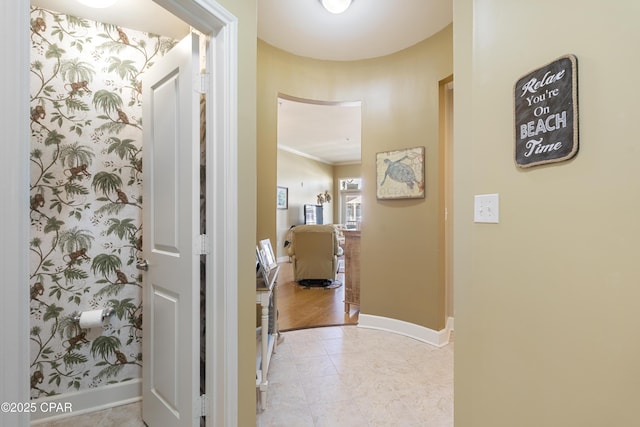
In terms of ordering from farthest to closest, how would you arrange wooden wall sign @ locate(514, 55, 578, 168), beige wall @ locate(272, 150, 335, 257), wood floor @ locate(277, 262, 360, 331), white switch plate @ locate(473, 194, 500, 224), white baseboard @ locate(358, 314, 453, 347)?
beige wall @ locate(272, 150, 335, 257) < wood floor @ locate(277, 262, 360, 331) < white baseboard @ locate(358, 314, 453, 347) < white switch plate @ locate(473, 194, 500, 224) < wooden wall sign @ locate(514, 55, 578, 168)

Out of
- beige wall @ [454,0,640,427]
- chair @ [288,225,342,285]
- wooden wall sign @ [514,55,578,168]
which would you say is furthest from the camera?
chair @ [288,225,342,285]

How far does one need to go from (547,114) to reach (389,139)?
6.44ft

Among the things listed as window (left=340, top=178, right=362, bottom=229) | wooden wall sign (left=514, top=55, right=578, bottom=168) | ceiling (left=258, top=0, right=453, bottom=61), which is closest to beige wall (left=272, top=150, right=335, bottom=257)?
window (left=340, top=178, right=362, bottom=229)

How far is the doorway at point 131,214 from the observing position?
1.23 m

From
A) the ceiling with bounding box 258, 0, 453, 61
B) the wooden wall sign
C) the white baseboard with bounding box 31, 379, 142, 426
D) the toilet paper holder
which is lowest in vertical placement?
the white baseboard with bounding box 31, 379, 142, 426

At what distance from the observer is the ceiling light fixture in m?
2.04

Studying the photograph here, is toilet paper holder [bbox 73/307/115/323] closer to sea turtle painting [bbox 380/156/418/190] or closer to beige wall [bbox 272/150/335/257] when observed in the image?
sea turtle painting [bbox 380/156/418/190]

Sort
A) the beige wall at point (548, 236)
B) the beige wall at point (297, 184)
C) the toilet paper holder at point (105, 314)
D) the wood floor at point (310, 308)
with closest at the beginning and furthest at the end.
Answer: the beige wall at point (548, 236), the toilet paper holder at point (105, 314), the wood floor at point (310, 308), the beige wall at point (297, 184)

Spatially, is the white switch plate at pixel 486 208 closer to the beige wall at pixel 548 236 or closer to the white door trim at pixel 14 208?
the beige wall at pixel 548 236

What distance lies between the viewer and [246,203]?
1.33 meters

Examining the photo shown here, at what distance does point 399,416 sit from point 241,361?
1.04 m

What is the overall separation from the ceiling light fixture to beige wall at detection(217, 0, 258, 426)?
3.14 ft

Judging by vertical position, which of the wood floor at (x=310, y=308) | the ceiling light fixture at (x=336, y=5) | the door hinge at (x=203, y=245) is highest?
the ceiling light fixture at (x=336, y=5)

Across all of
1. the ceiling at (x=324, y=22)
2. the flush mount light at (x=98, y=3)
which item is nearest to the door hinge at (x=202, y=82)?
the ceiling at (x=324, y=22)
